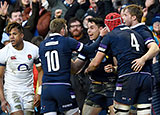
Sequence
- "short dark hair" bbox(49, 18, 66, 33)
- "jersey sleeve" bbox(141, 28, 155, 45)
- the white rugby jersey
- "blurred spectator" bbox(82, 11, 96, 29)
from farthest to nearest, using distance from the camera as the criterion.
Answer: "blurred spectator" bbox(82, 11, 96, 29) → the white rugby jersey → "short dark hair" bbox(49, 18, 66, 33) → "jersey sleeve" bbox(141, 28, 155, 45)

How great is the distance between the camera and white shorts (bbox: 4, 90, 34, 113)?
25.1 ft

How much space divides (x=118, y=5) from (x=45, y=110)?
5.99 metres

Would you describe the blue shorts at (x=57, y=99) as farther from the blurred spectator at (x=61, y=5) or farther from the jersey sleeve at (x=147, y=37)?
the blurred spectator at (x=61, y=5)

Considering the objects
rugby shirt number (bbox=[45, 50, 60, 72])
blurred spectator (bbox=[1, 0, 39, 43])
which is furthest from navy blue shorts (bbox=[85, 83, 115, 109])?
blurred spectator (bbox=[1, 0, 39, 43])

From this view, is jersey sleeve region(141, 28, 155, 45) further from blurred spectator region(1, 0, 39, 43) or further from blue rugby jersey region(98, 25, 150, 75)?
blurred spectator region(1, 0, 39, 43)

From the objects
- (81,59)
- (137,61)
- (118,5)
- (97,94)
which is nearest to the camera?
(137,61)

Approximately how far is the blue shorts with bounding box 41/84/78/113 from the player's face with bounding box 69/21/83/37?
3.51 metres

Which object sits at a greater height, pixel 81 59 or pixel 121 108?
pixel 81 59

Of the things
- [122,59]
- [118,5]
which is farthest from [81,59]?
[118,5]

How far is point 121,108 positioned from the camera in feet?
22.8

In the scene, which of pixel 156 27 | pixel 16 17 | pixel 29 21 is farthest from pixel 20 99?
pixel 29 21

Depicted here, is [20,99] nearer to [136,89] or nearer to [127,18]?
[136,89]

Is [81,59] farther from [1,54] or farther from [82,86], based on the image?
[82,86]

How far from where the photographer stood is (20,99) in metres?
7.73
